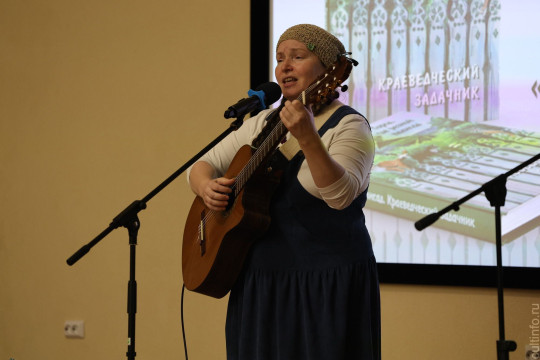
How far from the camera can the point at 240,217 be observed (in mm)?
1851

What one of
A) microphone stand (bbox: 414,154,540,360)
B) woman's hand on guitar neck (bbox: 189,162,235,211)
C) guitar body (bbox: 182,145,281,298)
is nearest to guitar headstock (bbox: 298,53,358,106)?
guitar body (bbox: 182,145,281,298)

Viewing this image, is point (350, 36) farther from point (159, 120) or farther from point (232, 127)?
point (232, 127)

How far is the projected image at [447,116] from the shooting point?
298 cm

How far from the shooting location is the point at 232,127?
1986mm

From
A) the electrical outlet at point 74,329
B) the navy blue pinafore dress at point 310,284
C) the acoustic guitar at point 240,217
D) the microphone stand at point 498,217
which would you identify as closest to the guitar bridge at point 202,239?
the acoustic guitar at point 240,217

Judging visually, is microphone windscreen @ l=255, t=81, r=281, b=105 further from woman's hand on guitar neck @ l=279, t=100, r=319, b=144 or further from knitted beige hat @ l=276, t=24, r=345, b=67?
woman's hand on guitar neck @ l=279, t=100, r=319, b=144

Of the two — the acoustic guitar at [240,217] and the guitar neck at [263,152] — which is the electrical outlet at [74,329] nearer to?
the acoustic guitar at [240,217]

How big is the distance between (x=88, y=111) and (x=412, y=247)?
187 centimetres

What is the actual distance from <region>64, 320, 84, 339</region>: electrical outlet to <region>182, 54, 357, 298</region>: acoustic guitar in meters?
1.86

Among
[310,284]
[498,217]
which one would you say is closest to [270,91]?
[310,284]

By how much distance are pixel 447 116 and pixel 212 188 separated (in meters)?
1.51

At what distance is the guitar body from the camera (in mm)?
1863

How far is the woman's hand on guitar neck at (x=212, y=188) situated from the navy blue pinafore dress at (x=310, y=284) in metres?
0.15

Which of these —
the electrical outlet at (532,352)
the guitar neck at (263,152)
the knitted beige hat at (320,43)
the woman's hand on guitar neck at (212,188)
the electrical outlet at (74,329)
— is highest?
the knitted beige hat at (320,43)
